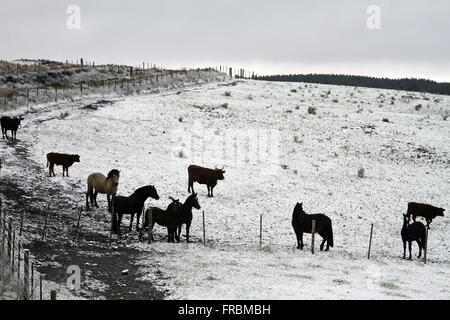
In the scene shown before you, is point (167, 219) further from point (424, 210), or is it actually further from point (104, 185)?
point (424, 210)

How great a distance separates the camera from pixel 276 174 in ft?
92.2

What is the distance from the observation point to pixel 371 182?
28.2 m

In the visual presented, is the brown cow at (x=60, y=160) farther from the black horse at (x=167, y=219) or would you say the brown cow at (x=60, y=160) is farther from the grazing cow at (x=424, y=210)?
the grazing cow at (x=424, y=210)

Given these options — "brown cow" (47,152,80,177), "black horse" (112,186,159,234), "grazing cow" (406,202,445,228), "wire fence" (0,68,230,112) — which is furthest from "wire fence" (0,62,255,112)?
"grazing cow" (406,202,445,228)

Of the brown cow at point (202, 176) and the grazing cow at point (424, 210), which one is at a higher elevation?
the brown cow at point (202, 176)

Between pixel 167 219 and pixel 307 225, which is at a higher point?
pixel 167 219

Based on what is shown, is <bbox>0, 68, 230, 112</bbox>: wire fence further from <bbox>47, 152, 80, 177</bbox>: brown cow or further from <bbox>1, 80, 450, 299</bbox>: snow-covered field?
<bbox>47, 152, 80, 177</bbox>: brown cow

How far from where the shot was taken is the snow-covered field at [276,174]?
14.0 metres

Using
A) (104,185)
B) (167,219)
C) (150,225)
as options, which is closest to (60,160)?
(104,185)

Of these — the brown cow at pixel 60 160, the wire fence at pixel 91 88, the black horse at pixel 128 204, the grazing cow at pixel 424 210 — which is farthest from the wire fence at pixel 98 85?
the grazing cow at pixel 424 210

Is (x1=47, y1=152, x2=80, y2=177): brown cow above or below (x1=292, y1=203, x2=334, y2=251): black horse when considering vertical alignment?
above

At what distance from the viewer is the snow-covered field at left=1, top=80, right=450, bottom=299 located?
45.9ft
